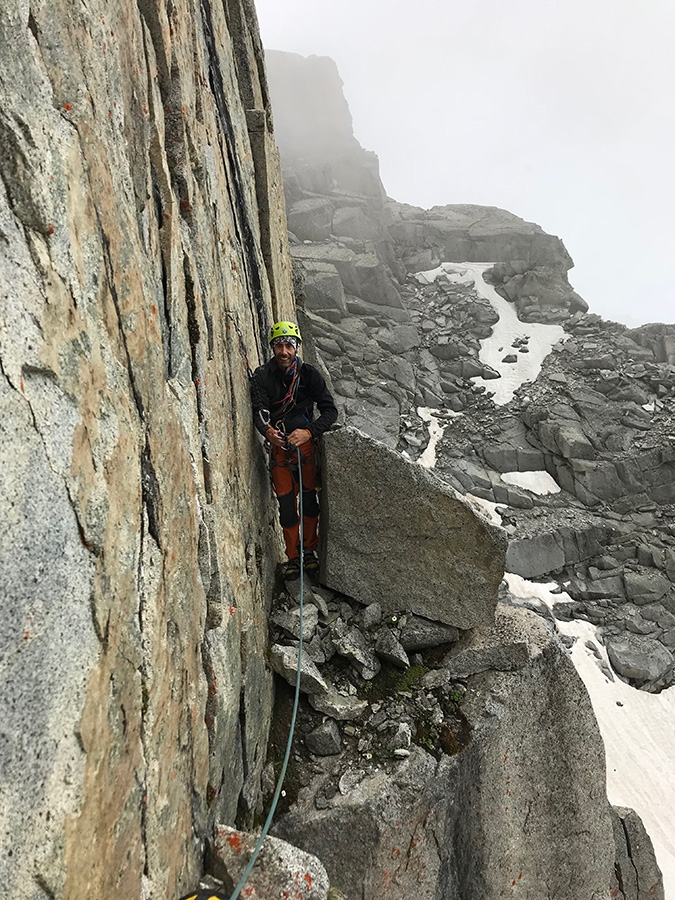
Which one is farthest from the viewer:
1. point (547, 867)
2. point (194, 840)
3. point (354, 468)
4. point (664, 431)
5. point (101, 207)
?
point (664, 431)

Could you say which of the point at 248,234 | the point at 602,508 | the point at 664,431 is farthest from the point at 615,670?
the point at 248,234

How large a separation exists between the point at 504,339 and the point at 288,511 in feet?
161

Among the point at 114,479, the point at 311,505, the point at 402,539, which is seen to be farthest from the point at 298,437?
the point at 114,479

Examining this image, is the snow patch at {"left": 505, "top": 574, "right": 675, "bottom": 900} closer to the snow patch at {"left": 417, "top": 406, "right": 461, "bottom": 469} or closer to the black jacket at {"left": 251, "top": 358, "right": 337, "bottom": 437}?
the snow patch at {"left": 417, "top": 406, "right": 461, "bottom": 469}

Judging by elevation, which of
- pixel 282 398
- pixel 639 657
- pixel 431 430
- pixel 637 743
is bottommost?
pixel 637 743

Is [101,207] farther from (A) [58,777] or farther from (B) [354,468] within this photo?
(B) [354,468]

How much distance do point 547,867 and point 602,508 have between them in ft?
103

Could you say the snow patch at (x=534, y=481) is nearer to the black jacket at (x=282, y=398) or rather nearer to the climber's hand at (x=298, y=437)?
the black jacket at (x=282, y=398)

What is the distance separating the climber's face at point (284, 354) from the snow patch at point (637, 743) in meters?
19.6

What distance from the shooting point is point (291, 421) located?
7.27m

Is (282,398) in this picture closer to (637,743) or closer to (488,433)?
(637,743)

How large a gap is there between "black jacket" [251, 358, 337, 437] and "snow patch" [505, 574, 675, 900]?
18.7 m

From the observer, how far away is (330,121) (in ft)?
282

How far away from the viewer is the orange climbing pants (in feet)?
24.5
